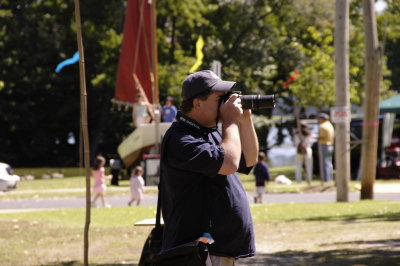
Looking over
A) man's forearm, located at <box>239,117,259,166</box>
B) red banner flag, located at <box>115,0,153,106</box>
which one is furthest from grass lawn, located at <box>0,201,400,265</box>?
red banner flag, located at <box>115,0,153,106</box>

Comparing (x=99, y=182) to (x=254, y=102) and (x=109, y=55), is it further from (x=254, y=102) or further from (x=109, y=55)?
(x=109, y=55)

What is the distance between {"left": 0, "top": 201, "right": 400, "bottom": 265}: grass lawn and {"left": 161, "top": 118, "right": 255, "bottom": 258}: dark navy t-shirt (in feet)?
14.1

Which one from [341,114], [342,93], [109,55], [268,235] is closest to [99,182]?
[341,114]

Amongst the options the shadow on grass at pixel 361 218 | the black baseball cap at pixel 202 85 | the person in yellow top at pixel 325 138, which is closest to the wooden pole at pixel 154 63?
the person in yellow top at pixel 325 138

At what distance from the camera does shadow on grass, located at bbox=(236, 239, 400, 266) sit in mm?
8586

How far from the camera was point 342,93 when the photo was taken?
16156 millimetres

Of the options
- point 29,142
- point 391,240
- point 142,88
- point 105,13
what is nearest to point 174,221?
point 391,240

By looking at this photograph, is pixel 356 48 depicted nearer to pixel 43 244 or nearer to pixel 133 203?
pixel 133 203

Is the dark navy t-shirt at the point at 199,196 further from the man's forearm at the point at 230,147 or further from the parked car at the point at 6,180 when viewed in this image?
the parked car at the point at 6,180

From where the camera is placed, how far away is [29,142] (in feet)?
142

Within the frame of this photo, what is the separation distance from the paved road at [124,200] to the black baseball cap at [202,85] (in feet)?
43.4

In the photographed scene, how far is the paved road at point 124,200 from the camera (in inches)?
709

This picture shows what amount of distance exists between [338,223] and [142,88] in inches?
565

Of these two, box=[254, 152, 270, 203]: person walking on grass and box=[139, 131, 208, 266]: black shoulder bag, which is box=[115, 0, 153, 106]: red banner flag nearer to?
box=[254, 152, 270, 203]: person walking on grass
